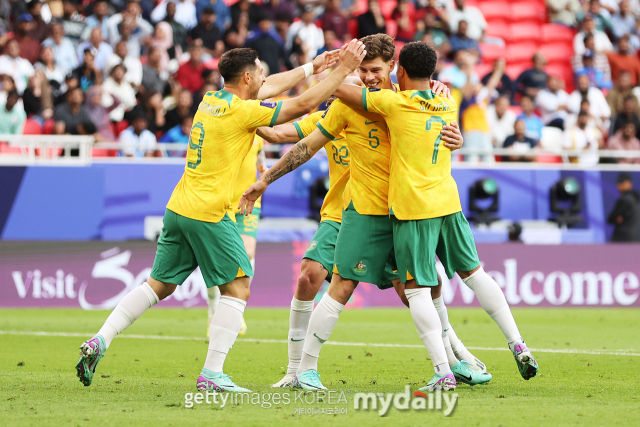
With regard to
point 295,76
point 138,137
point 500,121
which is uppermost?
point 295,76

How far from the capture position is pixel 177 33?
684 inches

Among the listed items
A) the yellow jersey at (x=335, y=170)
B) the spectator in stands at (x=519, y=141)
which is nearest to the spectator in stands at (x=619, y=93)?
the spectator in stands at (x=519, y=141)

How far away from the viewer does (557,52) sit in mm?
20984

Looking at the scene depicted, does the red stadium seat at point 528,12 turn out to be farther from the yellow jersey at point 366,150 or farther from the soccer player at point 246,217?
the yellow jersey at point 366,150

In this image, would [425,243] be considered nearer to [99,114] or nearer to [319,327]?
[319,327]

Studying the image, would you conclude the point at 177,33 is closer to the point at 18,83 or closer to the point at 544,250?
the point at 18,83

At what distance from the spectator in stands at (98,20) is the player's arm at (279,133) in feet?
36.1

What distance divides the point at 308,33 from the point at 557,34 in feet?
22.8

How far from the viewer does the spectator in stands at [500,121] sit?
17.0 meters

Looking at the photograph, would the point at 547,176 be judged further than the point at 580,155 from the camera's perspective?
No

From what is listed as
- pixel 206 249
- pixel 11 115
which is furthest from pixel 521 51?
pixel 206 249

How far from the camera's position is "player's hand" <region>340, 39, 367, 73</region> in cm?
584

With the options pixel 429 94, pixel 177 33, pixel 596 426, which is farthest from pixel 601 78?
pixel 596 426

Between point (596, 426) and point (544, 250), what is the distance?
33.0 ft
